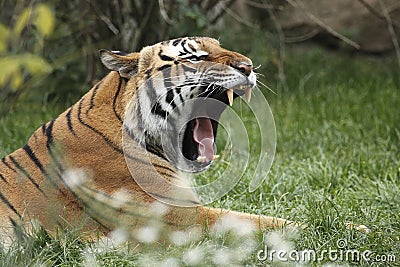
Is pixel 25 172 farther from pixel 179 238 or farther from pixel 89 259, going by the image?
pixel 179 238

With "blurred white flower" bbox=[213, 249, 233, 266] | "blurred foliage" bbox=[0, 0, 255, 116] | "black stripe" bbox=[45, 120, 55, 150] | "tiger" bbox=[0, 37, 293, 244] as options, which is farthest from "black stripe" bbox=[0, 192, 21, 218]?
"blurred foliage" bbox=[0, 0, 255, 116]

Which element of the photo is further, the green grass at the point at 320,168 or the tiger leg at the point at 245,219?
the tiger leg at the point at 245,219

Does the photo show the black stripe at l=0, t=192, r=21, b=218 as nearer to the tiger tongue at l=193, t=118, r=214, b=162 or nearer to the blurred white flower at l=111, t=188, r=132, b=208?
the blurred white flower at l=111, t=188, r=132, b=208

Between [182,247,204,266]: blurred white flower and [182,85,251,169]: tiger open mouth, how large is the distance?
1.47 ft

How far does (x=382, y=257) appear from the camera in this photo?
3201 mm

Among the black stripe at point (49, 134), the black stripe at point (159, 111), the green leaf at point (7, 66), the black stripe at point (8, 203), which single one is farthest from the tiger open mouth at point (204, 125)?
the green leaf at point (7, 66)

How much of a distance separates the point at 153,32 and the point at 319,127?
1559 millimetres

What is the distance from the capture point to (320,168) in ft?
15.3

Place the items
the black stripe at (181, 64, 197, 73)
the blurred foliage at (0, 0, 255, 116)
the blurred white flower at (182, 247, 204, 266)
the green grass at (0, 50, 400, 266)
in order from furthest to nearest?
the blurred foliage at (0, 0, 255, 116) → the black stripe at (181, 64, 197, 73) → the green grass at (0, 50, 400, 266) → the blurred white flower at (182, 247, 204, 266)

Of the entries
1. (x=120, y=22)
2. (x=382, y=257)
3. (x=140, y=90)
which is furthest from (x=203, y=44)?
(x=120, y=22)

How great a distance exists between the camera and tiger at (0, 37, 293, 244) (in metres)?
3.30

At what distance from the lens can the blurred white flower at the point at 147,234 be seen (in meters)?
3.25

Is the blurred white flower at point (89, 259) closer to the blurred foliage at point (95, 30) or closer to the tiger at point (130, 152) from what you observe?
the tiger at point (130, 152)

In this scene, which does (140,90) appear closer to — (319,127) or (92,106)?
(92,106)
